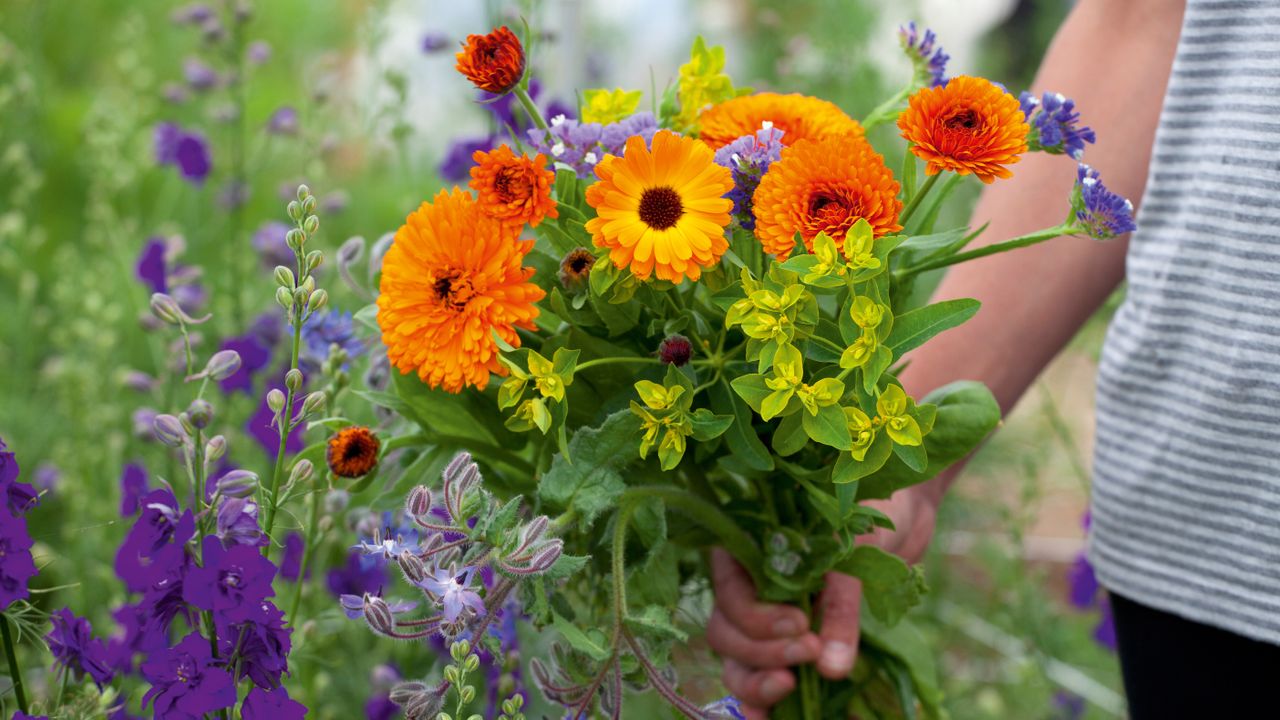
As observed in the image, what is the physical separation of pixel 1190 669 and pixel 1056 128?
416 millimetres

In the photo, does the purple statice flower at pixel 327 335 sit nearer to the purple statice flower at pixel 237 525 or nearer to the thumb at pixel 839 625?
the purple statice flower at pixel 237 525

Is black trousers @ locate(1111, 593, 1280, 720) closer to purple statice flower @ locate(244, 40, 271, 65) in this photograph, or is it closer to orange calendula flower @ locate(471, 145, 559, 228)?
orange calendula flower @ locate(471, 145, 559, 228)

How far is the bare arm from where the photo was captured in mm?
787

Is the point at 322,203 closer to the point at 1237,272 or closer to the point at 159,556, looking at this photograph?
the point at 159,556

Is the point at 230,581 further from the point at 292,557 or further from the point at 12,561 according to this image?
the point at 292,557

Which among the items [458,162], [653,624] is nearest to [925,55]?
[653,624]

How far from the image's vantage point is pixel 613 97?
2.01 ft

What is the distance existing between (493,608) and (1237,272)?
49 centimetres

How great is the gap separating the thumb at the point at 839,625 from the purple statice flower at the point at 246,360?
2.04ft

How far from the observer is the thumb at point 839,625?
71 cm

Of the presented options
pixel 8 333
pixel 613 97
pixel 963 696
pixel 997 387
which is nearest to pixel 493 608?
pixel 613 97

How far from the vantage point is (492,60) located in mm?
532

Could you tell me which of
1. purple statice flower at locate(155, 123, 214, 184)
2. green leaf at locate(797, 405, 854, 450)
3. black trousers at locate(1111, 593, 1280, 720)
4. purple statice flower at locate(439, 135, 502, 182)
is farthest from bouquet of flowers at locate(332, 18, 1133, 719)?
purple statice flower at locate(155, 123, 214, 184)

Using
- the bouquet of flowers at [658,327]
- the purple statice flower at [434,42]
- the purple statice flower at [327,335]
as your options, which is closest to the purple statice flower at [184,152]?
the purple statice flower at [434,42]
